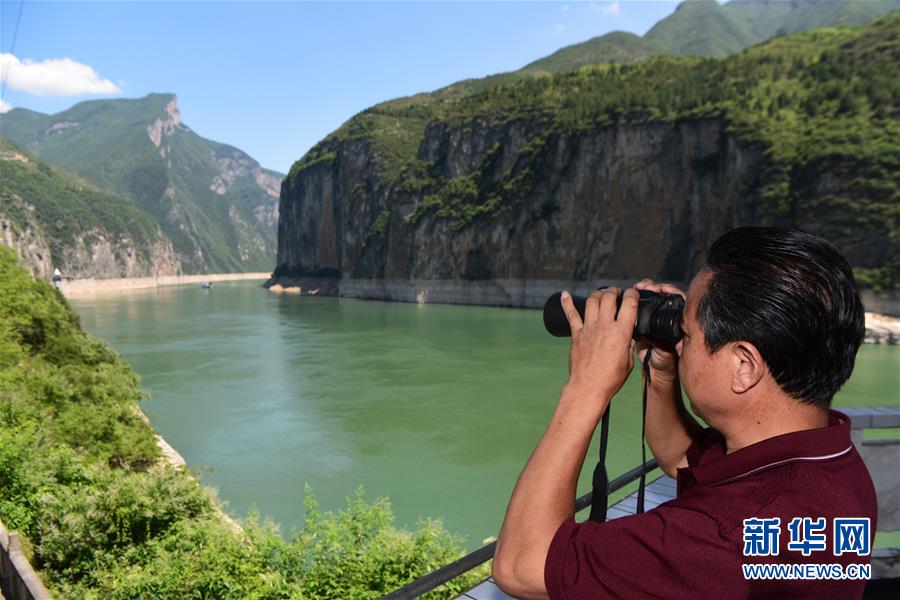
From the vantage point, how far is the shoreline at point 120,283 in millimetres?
96738

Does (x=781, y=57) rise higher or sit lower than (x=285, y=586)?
higher

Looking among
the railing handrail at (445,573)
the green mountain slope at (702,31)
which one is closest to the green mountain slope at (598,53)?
the green mountain slope at (702,31)

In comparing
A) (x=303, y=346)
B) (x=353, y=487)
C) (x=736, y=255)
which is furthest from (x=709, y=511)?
(x=303, y=346)

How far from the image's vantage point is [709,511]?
976 mm

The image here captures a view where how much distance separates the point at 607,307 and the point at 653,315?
0.11 metres

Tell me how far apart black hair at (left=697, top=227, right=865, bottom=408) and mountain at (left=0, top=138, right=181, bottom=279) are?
4230 inches

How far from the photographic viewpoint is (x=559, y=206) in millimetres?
64938

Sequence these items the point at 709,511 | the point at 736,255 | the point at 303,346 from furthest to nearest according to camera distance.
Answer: the point at 303,346
the point at 736,255
the point at 709,511

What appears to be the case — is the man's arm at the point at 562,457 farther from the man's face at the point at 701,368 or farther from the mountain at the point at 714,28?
the mountain at the point at 714,28

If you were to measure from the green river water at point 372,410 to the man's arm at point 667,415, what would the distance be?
910 cm

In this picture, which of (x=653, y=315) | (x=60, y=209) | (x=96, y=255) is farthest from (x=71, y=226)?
(x=653, y=315)

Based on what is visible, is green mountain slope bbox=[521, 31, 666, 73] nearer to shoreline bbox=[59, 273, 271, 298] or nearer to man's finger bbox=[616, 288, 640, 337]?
shoreline bbox=[59, 273, 271, 298]

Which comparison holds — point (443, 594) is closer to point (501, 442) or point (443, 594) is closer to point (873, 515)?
point (873, 515)

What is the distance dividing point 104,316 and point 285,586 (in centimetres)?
5688
